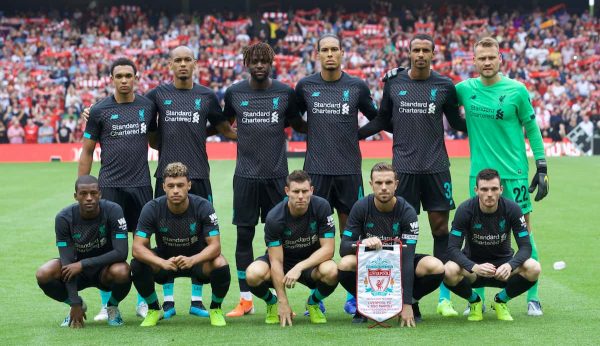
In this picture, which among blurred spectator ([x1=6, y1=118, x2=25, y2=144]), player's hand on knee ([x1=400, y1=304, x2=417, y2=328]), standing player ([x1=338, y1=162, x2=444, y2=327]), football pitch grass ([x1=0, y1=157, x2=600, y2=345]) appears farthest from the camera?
blurred spectator ([x1=6, y1=118, x2=25, y2=144])

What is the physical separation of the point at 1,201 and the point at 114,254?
37.0ft

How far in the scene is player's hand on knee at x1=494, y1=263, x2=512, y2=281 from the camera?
771 cm

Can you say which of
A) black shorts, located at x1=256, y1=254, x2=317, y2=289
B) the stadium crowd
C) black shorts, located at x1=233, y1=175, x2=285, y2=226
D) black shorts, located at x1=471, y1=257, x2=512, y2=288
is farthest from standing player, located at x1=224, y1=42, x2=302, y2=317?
the stadium crowd

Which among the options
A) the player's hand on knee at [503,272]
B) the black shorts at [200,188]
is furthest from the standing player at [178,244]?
the player's hand on knee at [503,272]

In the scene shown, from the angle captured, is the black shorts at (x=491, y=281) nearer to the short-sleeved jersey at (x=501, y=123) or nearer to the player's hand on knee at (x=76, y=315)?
the short-sleeved jersey at (x=501, y=123)

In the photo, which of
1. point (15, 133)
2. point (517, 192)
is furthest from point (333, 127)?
point (15, 133)

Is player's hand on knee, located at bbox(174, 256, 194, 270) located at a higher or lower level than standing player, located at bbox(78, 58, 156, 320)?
lower

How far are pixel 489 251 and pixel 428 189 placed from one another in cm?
83

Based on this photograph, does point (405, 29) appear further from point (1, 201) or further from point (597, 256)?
point (597, 256)

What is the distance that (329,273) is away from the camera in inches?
309

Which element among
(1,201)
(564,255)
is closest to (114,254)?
(564,255)

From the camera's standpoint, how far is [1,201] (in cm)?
1847

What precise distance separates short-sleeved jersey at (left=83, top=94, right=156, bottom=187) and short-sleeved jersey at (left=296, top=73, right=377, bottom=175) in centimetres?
140

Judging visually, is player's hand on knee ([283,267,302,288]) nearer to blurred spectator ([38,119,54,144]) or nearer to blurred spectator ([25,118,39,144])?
blurred spectator ([38,119,54,144])
